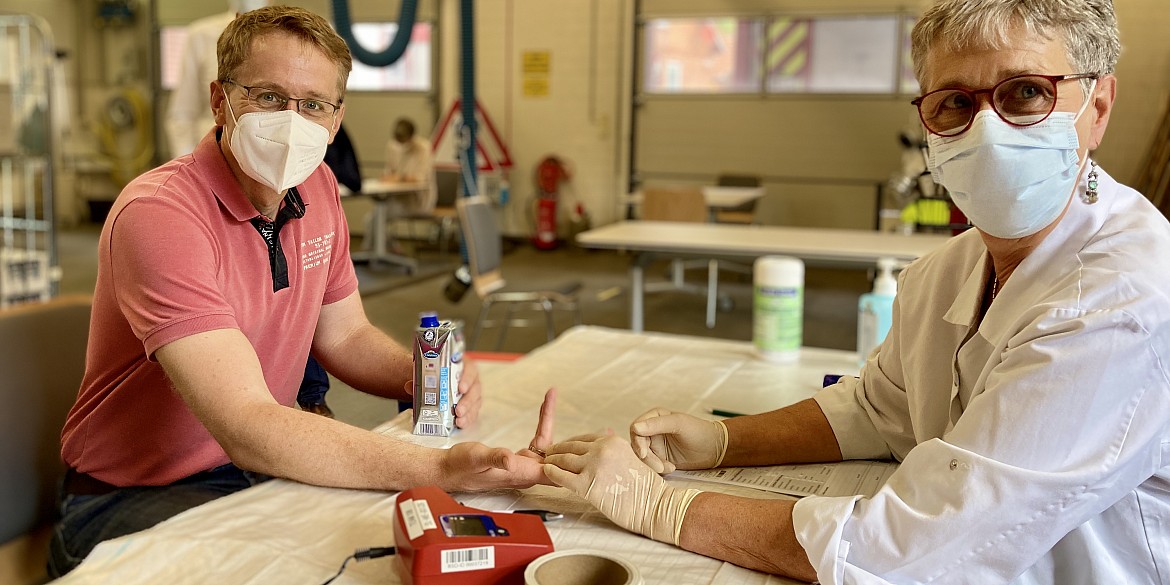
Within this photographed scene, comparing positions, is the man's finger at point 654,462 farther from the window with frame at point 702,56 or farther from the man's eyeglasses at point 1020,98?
the window with frame at point 702,56

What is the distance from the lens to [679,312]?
19.6 ft

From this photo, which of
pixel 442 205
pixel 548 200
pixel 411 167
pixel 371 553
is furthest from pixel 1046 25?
pixel 548 200

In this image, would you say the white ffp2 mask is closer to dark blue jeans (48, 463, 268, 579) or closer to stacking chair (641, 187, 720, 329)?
dark blue jeans (48, 463, 268, 579)

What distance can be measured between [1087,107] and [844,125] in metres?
7.27

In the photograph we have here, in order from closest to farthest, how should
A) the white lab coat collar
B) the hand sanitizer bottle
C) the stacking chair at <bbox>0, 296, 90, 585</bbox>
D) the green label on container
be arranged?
the white lab coat collar
the stacking chair at <bbox>0, 296, 90, 585</bbox>
the hand sanitizer bottle
the green label on container

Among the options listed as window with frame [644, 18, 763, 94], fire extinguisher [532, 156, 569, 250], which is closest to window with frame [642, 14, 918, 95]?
window with frame [644, 18, 763, 94]

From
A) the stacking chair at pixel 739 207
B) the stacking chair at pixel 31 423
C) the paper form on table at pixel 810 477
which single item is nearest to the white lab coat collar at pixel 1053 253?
the paper form on table at pixel 810 477

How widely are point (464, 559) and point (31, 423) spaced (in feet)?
2.91

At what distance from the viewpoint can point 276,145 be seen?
107cm

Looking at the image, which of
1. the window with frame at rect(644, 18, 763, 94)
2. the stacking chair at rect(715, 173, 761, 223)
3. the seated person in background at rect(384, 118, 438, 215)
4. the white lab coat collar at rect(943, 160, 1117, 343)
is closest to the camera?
the white lab coat collar at rect(943, 160, 1117, 343)

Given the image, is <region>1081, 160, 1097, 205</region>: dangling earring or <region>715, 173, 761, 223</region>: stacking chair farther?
<region>715, 173, 761, 223</region>: stacking chair

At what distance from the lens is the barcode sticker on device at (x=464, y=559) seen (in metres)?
0.87

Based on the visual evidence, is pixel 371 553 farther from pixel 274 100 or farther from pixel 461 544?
pixel 274 100

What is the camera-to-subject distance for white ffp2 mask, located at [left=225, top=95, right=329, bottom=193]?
3.47 ft
